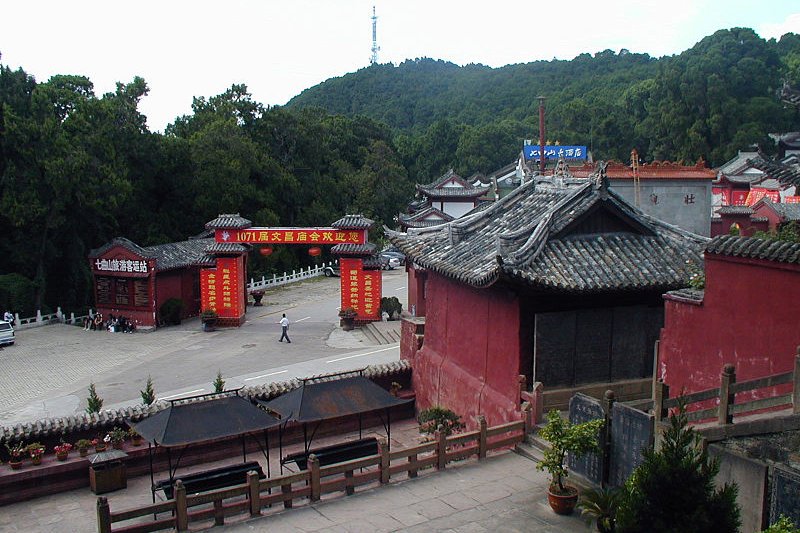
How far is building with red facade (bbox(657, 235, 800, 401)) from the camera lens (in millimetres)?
10148

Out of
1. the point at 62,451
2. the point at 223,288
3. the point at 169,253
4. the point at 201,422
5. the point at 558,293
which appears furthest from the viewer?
the point at 169,253

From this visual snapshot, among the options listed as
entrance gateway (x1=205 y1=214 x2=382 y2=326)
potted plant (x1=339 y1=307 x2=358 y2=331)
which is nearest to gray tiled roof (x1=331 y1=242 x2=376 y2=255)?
entrance gateway (x1=205 y1=214 x2=382 y2=326)

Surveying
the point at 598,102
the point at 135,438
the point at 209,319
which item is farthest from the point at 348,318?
the point at 598,102

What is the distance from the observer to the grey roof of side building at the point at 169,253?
31.5 metres

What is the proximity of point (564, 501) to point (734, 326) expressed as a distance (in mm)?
3612

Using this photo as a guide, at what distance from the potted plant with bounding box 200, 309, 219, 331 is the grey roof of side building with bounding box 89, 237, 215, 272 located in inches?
86.6

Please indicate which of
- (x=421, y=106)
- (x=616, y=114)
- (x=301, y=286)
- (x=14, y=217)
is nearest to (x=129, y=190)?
(x=14, y=217)

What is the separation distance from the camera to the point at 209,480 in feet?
41.4

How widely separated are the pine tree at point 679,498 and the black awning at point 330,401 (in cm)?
695

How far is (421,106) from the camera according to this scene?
138750 mm

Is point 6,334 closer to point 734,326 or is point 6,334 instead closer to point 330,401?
Result: point 330,401

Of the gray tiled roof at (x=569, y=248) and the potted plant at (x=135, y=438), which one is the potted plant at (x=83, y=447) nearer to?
the potted plant at (x=135, y=438)

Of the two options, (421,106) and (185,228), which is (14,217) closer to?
(185,228)

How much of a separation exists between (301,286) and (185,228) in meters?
9.45
